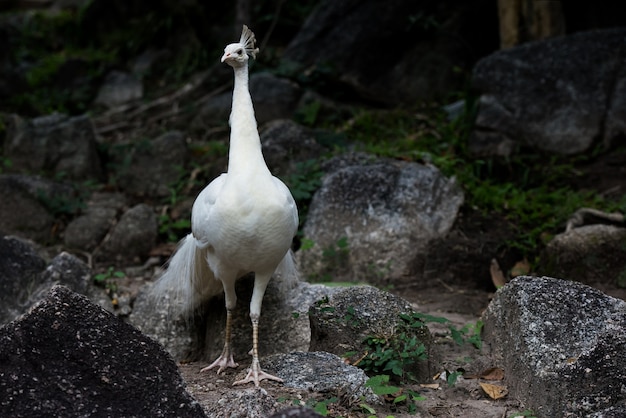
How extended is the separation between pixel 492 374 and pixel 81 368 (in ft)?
8.07

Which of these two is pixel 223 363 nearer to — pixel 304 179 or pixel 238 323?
pixel 238 323

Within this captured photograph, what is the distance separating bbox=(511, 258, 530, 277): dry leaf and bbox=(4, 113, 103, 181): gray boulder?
4.93 meters

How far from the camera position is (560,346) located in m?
4.46

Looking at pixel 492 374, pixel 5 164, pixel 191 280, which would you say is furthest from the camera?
pixel 5 164

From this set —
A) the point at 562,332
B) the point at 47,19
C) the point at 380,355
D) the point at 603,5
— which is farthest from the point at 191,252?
the point at 47,19

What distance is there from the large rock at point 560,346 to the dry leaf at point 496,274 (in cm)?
193

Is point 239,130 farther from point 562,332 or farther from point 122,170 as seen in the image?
point 122,170

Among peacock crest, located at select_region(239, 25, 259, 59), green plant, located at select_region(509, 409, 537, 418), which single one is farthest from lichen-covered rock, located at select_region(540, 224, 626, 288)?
peacock crest, located at select_region(239, 25, 259, 59)

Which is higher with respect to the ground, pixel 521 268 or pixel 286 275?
pixel 286 275

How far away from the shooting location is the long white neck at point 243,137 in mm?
5035

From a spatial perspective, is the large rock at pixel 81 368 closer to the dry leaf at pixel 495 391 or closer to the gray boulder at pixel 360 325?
the gray boulder at pixel 360 325

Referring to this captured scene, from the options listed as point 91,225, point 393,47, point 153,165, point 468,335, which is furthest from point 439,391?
point 393,47

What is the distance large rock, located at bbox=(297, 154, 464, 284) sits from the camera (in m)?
7.37

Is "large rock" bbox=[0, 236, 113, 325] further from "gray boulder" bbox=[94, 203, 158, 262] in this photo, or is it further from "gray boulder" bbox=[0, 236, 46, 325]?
"gray boulder" bbox=[94, 203, 158, 262]
